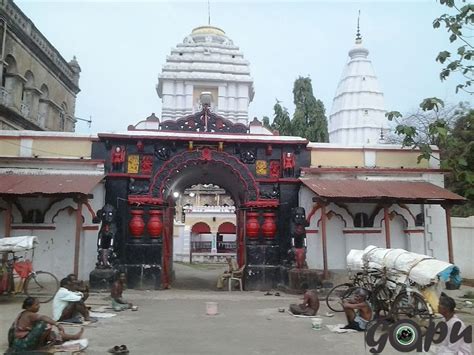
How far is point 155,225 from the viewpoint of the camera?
14992mm

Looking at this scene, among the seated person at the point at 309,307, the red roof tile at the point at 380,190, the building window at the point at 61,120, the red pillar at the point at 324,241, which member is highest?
the building window at the point at 61,120

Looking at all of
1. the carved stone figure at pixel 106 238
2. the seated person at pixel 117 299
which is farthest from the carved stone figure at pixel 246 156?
the seated person at pixel 117 299

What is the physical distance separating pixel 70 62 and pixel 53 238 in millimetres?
16645

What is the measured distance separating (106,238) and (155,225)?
1.68 metres

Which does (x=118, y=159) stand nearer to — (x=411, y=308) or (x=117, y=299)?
(x=117, y=299)

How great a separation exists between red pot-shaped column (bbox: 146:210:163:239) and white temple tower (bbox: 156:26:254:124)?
16.5 meters

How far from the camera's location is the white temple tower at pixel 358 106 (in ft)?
114

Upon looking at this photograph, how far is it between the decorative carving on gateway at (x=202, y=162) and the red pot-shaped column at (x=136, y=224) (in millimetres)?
880

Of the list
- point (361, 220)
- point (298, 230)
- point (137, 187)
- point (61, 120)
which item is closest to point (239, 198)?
point (298, 230)

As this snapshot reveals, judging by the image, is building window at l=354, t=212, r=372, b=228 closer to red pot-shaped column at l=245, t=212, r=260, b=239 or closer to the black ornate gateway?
the black ornate gateway

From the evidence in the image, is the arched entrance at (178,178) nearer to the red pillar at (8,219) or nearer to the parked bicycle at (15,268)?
the red pillar at (8,219)

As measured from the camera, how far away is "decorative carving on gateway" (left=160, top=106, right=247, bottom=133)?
16094mm

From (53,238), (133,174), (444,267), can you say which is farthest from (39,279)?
(444,267)

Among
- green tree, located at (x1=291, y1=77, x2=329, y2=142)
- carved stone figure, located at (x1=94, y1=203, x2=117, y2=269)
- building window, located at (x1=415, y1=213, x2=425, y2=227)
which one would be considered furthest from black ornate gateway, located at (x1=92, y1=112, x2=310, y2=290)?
Result: green tree, located at (x1=291, y1=77, x2=329, y2=142)
